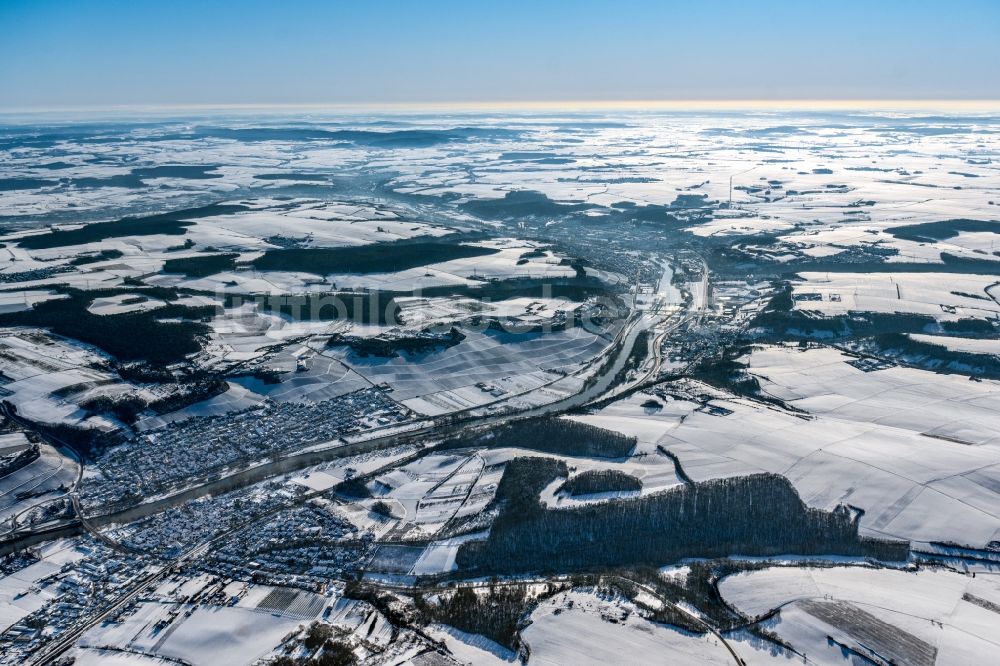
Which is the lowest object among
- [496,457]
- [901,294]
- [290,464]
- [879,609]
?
[290,464]

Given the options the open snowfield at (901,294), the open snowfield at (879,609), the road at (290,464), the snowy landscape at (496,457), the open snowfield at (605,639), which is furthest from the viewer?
the open snowfield at (901,294)

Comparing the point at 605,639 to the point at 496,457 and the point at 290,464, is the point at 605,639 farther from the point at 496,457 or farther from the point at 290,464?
the point at 290,464

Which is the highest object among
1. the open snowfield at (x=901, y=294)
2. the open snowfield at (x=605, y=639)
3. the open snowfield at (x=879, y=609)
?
the open snowfield at (x=901, y=294)

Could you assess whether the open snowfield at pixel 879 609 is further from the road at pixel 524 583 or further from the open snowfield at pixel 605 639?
the open snowfield at pixel 605 639

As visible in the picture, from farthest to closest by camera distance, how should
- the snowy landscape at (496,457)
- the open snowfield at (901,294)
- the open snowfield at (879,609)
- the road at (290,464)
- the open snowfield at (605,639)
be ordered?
the open snowfield at (901,294)
the road at (290,464)
the snowy landscape at (496,457)
the open snowfield at (605,639)
the open snowfield at (879,609)

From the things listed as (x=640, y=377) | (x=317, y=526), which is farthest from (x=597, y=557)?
(x=640, y=377)

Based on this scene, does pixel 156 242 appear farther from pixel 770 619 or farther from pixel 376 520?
pixel 770 619

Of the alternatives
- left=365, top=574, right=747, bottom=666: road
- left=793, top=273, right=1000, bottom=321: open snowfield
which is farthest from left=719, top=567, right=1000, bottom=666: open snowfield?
left=793, top=273, right=1000, bottom=321: open snowfield

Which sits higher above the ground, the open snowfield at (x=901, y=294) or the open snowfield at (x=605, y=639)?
the open snowfield at (x=901, y=294)

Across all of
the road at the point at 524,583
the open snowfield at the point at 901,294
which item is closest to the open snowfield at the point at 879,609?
the road at the point at 524,583

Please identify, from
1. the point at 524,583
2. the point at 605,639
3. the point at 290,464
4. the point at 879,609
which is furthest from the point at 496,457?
the point at 879,609

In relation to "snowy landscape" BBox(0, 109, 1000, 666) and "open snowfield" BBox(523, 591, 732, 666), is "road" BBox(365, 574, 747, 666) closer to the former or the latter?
"snowy landscape" BBox(0, 109, 1000, 666)
